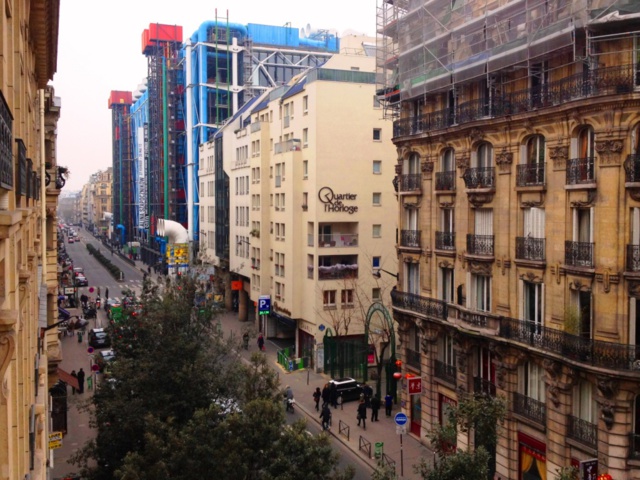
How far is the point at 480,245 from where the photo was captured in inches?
1165

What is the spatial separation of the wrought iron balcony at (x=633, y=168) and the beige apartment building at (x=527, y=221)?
45 millimetres

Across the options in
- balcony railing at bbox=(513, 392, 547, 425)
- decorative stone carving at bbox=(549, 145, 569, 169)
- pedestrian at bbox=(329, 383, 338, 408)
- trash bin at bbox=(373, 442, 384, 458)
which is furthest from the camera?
pedestrian at bbox=(329, 383, 338, 408)

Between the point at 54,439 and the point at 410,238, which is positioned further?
the point at 410,238

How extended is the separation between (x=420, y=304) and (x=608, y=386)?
1239cm

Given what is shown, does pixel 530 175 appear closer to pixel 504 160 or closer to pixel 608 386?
pixel 504 160

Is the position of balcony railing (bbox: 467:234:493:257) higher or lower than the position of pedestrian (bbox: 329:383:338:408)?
higher

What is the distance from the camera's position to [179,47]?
11419 centimetres

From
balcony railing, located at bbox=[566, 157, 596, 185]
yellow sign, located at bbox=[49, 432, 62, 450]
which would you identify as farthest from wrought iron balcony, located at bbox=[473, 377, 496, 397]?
yellow sign, located at bbox=[49, 432, 62, 450]

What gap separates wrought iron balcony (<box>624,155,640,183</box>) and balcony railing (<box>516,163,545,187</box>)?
154 inches

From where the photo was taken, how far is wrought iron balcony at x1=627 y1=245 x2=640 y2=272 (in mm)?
22562

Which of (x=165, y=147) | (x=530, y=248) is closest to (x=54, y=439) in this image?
(x=530, y=248)

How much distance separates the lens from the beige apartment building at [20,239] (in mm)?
7035

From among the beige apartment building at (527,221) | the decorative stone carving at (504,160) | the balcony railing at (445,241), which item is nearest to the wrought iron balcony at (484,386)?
the beige apartment building at (527,221)

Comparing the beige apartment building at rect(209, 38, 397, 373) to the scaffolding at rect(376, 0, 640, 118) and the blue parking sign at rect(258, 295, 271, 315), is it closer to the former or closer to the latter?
the blue parking sign at rect(258, 295, 271, 315)
